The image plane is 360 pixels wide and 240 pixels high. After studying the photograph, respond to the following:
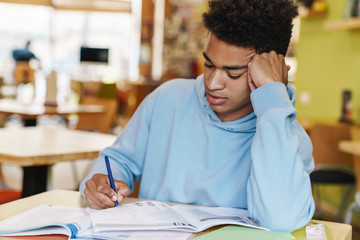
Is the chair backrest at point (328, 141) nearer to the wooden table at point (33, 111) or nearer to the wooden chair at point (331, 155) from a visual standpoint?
the wooden chair at point (331, 155)

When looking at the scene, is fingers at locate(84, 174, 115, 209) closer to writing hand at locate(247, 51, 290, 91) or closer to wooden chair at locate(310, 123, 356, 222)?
writing hand at locate(247, 51, 290, 91)

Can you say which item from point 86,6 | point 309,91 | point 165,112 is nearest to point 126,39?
point 86,6

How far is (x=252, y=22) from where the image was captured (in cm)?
117

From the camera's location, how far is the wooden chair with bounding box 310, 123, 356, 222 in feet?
10.9

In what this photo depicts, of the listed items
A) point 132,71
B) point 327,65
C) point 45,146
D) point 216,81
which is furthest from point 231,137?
point 132,71

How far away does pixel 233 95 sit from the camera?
122 centimetres

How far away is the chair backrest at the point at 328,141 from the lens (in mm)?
3441

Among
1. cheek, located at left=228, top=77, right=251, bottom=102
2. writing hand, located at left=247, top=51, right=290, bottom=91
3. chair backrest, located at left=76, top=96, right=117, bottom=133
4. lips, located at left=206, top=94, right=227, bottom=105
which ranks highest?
writing hand, located at left=247, top=51, right=290, bottom=91

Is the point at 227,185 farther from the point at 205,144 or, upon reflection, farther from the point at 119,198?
the point at 119,198

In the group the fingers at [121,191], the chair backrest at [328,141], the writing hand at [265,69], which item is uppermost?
the writing hand at [265,69]

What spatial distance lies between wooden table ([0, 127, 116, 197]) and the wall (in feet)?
8.54

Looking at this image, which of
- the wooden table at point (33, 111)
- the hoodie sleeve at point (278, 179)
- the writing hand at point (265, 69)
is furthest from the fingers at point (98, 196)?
the wooden table at point (33, 111)

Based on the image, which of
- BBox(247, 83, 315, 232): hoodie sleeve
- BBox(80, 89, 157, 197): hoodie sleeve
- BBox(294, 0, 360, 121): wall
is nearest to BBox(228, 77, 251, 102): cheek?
BBox(247, 83, 315, 232): hoodie sleeve

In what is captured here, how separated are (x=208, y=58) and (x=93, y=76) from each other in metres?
8.68
